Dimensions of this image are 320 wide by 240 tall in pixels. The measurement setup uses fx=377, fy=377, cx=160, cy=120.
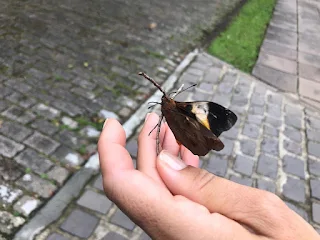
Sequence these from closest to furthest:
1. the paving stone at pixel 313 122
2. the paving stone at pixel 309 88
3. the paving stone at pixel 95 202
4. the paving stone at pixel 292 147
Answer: the paving stone at pixel 95 202
the paving stone at pixel 292 147
the paving stone at pixel 313 122
the paving stone at pixel 309 88

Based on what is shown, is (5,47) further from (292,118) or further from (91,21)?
(292,118)

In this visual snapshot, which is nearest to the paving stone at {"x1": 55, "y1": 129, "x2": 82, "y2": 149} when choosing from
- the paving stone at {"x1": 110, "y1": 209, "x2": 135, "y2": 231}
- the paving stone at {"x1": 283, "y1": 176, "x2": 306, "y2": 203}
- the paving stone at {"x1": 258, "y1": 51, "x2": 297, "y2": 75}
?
the paving stone at {"x1": 110, "y1": 209, "x2": 135, "y2": 231}

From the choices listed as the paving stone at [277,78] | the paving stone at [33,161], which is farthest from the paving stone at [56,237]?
the paving stone at [277,78]

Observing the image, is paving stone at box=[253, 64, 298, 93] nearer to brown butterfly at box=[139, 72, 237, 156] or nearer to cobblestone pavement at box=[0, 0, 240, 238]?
cobblestone pavement at box=[0, 0, 240, 238]

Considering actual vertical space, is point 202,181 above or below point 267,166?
above

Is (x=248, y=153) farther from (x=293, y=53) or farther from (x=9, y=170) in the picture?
(x=293, y=53)

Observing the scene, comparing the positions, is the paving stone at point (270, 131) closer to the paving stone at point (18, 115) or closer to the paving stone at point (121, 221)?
the paving stone at point (121, 221)

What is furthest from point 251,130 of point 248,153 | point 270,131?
point 248,153
